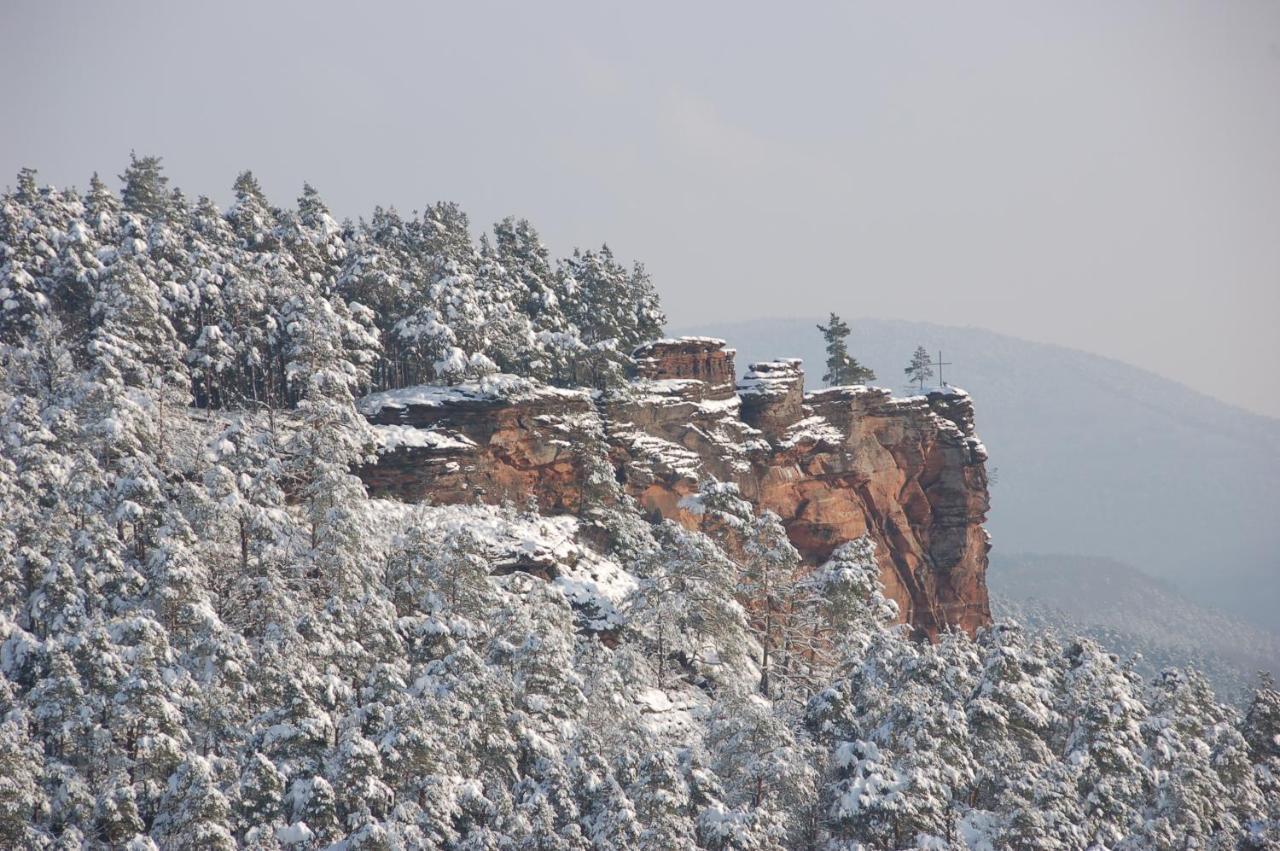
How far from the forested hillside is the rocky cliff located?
250 centimetres

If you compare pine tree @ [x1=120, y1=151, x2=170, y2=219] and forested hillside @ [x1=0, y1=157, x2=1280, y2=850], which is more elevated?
pine tree @ [x1=120, y1=151, x2=170, y2=219]

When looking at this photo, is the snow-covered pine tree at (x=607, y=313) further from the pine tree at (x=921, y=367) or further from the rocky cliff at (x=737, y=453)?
the pine tree at (x=921, y=367)

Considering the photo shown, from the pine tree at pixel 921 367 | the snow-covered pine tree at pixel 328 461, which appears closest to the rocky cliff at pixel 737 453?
the snow-covered pine tree at pixel 328 461

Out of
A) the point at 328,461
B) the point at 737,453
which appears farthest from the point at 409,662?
the point at 737,453

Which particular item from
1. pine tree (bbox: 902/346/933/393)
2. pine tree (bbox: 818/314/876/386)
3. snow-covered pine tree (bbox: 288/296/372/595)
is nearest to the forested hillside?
snow-covered pine tree (bbox: 288/296/372/595)

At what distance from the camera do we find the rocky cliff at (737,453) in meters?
62.9

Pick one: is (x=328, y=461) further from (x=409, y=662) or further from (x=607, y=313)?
(x=607, y=313)

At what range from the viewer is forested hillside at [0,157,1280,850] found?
1238 inches

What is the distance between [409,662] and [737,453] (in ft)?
125

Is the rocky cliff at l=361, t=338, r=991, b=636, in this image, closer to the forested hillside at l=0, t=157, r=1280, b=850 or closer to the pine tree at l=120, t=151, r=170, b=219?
the forested hillside at l=0, t=157, r=1280, b=850

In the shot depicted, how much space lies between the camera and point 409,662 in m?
39.3

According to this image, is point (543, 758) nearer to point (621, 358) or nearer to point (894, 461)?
point (621, 358)

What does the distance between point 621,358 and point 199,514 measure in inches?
1454

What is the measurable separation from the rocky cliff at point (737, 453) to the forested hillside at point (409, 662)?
2497mm
